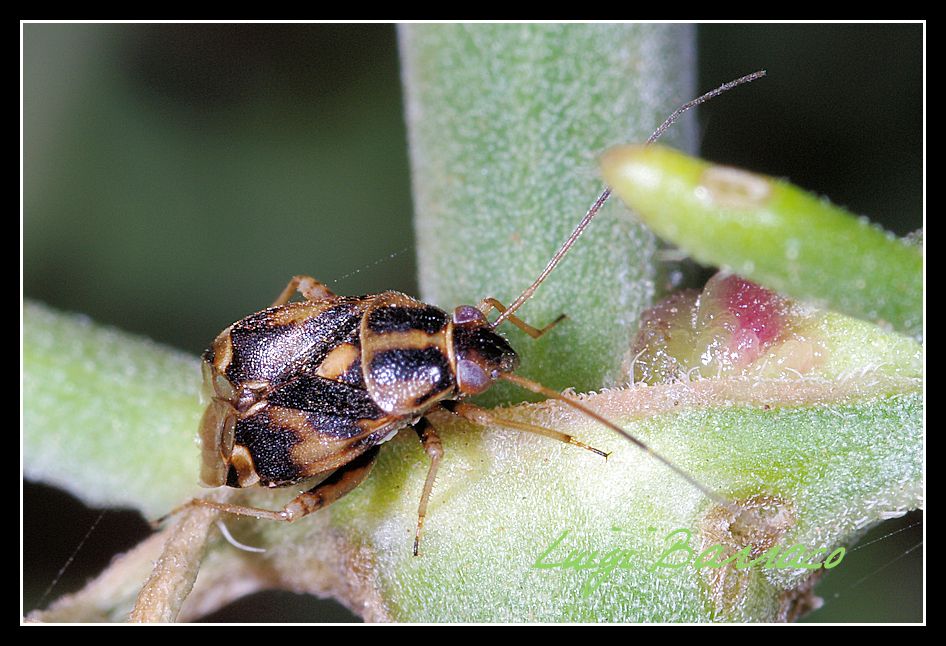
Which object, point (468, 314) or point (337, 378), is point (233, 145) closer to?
point (337, 378)

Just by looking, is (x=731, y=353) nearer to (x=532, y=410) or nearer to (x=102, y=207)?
(x=532, y=410)

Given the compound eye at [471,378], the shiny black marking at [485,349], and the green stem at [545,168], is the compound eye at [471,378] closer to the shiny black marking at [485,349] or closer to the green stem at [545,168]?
the shiny black marking at [485,349]

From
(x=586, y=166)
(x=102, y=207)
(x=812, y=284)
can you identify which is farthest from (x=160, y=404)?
(x=102, y=207)

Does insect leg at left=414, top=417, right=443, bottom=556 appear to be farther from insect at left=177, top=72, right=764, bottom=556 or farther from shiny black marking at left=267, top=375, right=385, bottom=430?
shiny black marking at left=267, top=375, right=385, bottom=430

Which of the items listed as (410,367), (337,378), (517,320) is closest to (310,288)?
(337,378)

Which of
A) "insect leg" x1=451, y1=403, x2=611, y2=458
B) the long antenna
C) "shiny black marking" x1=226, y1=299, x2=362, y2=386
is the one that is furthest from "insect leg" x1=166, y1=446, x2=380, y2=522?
the long antenna

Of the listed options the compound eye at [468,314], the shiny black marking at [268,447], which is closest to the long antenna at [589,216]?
the compound eye at [468,314]

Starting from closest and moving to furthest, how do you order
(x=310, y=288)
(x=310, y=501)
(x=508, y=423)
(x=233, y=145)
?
(x=508, y=423), (x=310, y=501), (x=310, y=288), (x=233, y=145)
